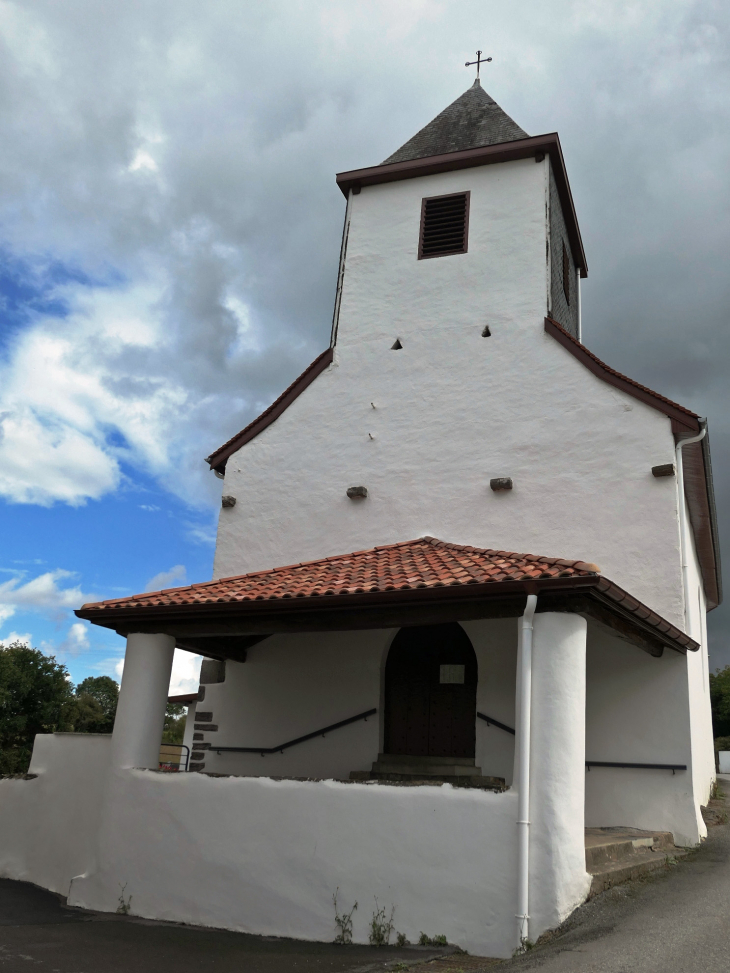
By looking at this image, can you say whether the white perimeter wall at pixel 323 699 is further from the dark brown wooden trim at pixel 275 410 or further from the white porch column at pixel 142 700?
the dark brown wooden trim at pixel 275 410

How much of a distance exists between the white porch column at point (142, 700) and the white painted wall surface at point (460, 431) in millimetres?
3348

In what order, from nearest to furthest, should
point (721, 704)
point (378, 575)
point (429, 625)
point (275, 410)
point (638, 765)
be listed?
point (378, 575) → point (638, 765) → point (429, 625) → point (275, 410) → point (721, 704)

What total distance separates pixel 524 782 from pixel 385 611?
6.34ft

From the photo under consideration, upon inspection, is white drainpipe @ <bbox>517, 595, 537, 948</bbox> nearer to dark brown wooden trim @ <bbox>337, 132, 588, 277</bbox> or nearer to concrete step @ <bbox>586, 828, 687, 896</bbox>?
concrete step @ <bbox>586, 828, 687, 896</bbox>

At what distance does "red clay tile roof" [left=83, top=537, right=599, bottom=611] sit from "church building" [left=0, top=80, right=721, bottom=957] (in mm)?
50

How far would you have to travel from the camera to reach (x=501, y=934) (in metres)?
5.71

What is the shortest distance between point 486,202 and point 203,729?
9.11 m

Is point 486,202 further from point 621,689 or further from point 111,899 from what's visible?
point 111,899

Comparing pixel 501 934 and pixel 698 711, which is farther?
pixel 698 711

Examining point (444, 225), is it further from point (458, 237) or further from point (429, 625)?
point (429, 625)

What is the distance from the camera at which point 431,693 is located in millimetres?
9602

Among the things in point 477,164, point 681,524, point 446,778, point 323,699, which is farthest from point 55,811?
point 477,164

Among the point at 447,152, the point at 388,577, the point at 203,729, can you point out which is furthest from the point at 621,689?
the point at 447,152

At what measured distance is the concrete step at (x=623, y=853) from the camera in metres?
6.30
